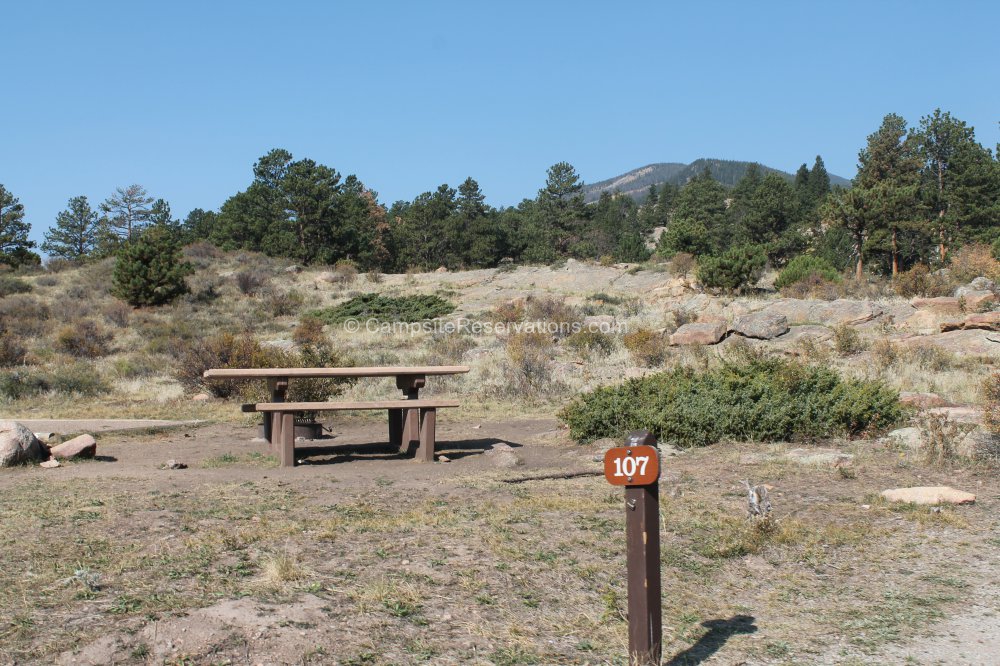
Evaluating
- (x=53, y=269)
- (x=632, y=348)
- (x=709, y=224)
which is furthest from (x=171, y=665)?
(x=709, y=224)

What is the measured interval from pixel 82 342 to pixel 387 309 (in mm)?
10138

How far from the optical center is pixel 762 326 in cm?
1909

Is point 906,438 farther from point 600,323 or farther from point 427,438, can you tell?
point 600,323

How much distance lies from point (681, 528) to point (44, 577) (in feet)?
12.2

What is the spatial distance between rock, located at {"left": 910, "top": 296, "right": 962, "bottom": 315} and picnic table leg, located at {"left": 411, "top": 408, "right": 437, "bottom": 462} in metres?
14.4

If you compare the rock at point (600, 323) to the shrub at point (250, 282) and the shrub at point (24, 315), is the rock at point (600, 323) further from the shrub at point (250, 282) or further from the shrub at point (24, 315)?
the shrub at point (24, 315)

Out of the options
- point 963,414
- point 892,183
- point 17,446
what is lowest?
point 17,446

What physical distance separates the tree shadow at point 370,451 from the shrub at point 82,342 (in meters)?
13.9

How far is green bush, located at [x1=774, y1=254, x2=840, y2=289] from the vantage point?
94.1ft

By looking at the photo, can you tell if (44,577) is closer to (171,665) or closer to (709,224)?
(171,665)

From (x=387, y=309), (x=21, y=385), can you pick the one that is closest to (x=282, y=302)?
(x=387, y=309)

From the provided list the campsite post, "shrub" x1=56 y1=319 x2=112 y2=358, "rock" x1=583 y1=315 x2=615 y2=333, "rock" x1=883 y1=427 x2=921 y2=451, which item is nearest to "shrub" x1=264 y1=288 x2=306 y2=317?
"shrub" x1=56 y1=319 x2=112 y2=358

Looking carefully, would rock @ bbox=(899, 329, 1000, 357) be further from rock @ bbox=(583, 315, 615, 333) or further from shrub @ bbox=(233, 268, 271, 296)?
shrub @ bbox=(233, 268, 271, 296)

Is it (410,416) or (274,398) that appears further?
(274,398)
